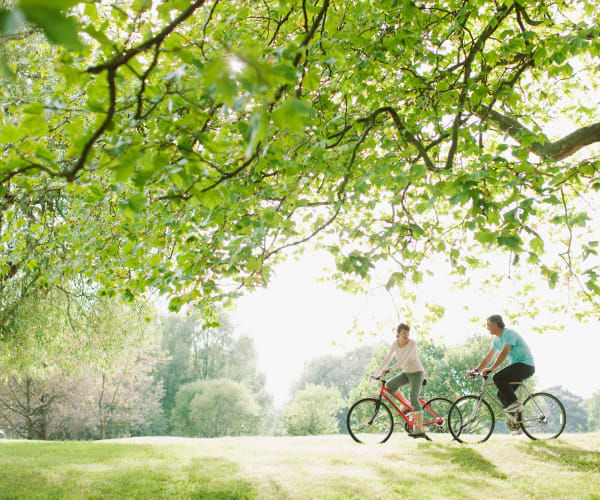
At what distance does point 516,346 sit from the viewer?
769 cm

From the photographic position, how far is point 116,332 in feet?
40.4

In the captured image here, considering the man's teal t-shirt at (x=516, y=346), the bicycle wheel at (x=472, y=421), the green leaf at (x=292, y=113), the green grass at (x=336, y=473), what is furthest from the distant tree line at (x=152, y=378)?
the green leaf at (x=292, y=113)

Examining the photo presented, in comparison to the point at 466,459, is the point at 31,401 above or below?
below

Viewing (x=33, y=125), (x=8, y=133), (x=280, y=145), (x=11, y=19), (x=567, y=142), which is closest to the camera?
(x=11, y=19)

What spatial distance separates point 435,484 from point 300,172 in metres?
4.84

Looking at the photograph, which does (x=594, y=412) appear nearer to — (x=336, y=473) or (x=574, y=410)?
(x=574, y=410)

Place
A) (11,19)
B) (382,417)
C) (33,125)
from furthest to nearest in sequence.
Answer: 1. (382,417)
2. (33,125)
3. (11,19)

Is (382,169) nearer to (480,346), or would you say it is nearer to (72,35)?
(72,35)

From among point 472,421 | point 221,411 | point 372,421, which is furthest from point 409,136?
point 221,411

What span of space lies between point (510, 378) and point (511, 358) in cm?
36

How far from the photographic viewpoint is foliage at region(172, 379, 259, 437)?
119 feet

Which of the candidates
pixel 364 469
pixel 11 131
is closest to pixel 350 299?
pixel 364 469

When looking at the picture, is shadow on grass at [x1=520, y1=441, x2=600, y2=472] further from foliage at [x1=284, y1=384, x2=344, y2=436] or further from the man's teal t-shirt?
foliage at [x1=284, y1=384, x2=344, y2=436]

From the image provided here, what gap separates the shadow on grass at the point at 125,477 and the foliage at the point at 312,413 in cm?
2723
